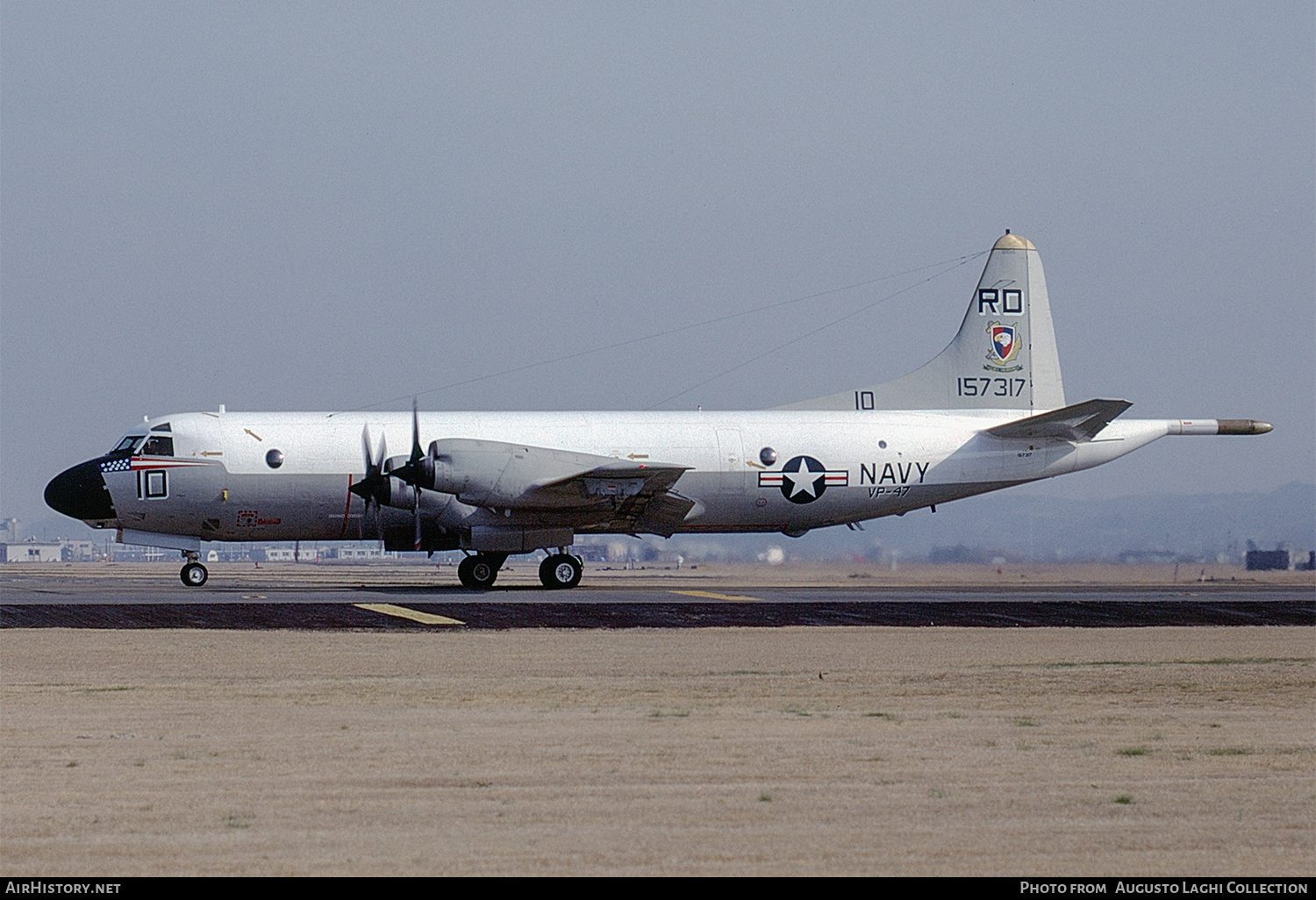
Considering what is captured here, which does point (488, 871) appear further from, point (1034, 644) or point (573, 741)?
point (1034, 644)

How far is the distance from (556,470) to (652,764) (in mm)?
23156

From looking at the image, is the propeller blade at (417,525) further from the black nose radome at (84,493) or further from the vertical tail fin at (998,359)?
the vertical tail fin at (998,359)

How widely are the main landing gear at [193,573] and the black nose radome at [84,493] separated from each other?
2.40 metres

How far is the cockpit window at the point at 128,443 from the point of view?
34531mm

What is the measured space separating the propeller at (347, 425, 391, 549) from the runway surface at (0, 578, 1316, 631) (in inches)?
83.8

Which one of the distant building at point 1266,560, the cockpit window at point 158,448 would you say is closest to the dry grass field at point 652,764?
the cockpit window at point 158,448

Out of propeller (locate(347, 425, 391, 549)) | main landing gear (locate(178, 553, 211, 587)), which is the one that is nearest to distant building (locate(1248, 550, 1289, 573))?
propeller (locate(347, 425, 391, 549))

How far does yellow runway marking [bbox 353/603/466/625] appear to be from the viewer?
83.0ft

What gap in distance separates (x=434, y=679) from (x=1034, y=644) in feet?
33.5

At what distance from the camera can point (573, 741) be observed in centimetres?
1228

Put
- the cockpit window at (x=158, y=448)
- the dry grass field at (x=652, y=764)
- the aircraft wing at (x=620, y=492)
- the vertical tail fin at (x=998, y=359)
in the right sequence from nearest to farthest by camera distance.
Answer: the dry grass field at (x=652, y=764)
the aircraft wing at (x=620, y=492)
the cockpit window at (x=158, y=448)
the vertical tail fin at (x=998, y=359)

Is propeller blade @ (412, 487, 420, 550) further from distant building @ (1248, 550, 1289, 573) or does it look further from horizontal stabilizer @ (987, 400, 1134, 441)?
distant building @ (1248, 550, 1289, 573)
